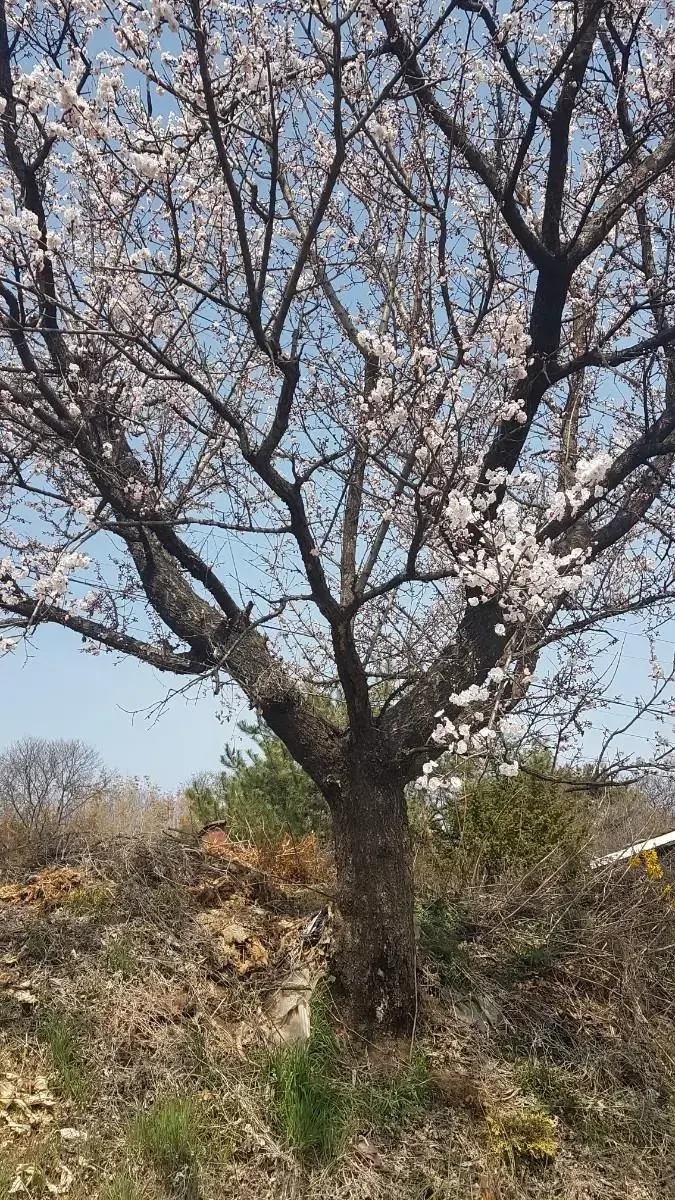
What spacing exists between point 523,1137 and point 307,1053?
1.04 meters

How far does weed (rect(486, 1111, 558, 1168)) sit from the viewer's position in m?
3.79

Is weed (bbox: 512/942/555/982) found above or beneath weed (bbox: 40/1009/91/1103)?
above

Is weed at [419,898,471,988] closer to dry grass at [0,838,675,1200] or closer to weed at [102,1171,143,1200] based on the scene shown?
dry grass at [0,838,675,1200]

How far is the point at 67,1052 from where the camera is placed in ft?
12.8

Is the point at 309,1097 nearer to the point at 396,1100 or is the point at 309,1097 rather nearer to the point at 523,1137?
the point at 396,1100

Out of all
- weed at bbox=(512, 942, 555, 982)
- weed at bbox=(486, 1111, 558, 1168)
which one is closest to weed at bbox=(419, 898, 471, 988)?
weed at bbox=(512, 942, 555, 982)

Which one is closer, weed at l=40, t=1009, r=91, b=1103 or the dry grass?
the dry grass

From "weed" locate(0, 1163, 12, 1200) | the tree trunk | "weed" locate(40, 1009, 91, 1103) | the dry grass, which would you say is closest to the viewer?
"weed" locate(0, 1163, 12, 1200)

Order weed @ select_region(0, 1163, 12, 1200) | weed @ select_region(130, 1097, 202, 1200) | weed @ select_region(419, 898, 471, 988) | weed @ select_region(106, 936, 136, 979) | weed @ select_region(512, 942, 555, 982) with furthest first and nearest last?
weed @ select_region(512, 942, 555, 982)
weed @ select_region(419, 898, 471, 988)
weed @ select_region(106, 936, 136, 979)
weed @ select_region(130, 1097, 202, 1200)
weed @ select_region(0, 1163, 12, 1200)

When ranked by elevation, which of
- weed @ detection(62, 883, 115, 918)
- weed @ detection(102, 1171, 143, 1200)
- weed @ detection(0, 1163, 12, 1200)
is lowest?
weed @ detection(102, 1171, 143, 1200)

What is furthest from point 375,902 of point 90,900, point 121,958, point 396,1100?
point 90,900

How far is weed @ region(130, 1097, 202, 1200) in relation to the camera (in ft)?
11.2

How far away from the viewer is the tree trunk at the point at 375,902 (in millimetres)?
4301

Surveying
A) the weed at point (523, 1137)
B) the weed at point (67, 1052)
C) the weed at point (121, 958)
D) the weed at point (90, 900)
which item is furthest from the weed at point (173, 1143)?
the weed at point (90, 900)
